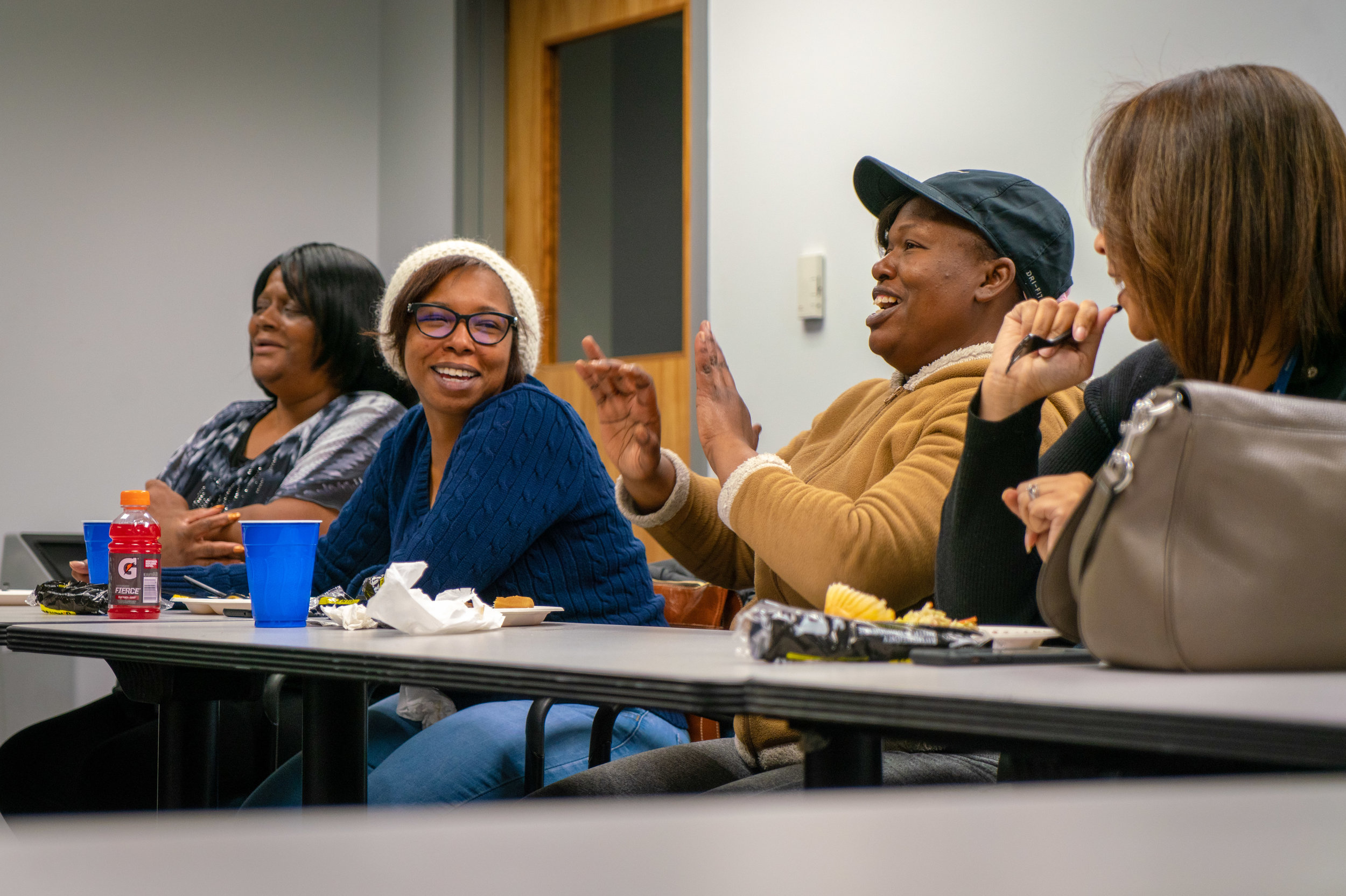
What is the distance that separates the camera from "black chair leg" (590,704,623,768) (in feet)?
5.05

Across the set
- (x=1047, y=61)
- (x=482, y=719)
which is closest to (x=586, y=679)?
(x=482, y=719)

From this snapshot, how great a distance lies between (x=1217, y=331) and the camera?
1.14m

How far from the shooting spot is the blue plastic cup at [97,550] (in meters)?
1.86

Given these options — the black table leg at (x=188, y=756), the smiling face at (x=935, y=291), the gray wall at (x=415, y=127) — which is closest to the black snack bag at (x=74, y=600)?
the black table leg at (x=188, y=756)

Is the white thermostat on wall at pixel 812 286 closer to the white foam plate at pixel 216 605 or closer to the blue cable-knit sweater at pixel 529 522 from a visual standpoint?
the blue cable-knit sweater at pixel 529 522

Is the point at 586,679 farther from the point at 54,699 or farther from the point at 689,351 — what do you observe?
the point at 54,699

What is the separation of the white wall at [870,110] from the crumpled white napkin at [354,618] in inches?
68.2

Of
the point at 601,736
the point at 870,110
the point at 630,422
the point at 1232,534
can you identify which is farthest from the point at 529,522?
the point at 870,110

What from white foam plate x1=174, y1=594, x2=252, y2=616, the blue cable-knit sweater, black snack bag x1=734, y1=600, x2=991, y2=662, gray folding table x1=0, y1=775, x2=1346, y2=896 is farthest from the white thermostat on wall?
gray folding table x1=0, y1=775, x2=1346, y2=896

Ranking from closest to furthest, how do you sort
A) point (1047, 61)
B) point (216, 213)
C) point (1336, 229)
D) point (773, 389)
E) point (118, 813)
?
point (1336, 229) < point (118, 813) < point (1047, 61) < point (773, 389) < point (216, 213)

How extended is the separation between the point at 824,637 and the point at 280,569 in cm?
80

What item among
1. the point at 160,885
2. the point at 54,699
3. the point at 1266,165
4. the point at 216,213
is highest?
the point at 216,213

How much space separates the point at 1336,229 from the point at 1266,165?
0.08 meters

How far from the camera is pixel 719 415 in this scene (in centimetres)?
168
